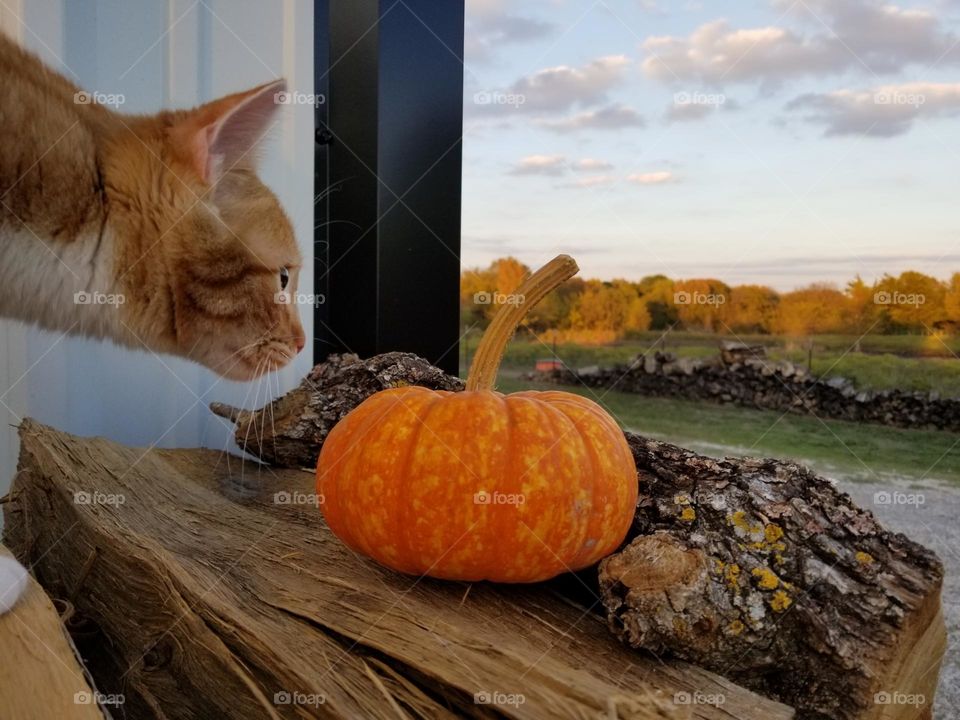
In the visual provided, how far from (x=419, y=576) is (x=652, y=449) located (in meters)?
0.35

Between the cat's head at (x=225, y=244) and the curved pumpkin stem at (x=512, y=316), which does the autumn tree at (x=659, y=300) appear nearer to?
the curved pumpkin stem at (x=512, y=316)

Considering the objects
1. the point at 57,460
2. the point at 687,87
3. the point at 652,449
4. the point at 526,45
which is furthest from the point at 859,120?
the point at 57,460

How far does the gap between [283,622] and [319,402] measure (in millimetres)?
517

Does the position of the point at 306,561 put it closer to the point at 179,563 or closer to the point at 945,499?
the point at 179,563

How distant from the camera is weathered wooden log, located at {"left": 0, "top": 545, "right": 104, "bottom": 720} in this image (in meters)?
0.64

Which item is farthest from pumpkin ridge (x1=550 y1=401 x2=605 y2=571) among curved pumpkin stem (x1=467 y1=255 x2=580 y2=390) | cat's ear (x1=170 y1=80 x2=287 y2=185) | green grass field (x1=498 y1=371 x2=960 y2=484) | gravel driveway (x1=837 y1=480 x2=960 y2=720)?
cat's ear (x1=170 y1=80 x2=287 y2=185)

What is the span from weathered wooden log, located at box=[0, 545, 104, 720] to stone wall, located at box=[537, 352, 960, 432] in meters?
1.06

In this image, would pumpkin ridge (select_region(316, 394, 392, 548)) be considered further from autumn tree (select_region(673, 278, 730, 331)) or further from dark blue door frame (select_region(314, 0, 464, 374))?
autumn tree (select_region(673, 278, 730, 331))

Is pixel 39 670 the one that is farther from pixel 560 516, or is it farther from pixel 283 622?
pixel 560 516

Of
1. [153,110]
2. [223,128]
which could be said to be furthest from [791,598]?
[153,110]

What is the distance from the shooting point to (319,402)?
3.98ft

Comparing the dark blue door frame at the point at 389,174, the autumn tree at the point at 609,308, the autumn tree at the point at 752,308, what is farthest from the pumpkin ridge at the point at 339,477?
the autumn tree at the point at 752,308

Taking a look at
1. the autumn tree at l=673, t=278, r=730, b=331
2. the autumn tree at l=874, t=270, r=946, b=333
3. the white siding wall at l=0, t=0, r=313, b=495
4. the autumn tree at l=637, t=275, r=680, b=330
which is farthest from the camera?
the autumn tree at l=637, t=275, r=680, b=330

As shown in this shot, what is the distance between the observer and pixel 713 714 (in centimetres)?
60
